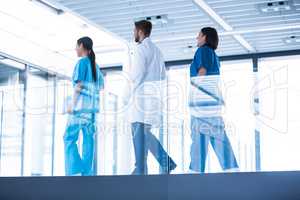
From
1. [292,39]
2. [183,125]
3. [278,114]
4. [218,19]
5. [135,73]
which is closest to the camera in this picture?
[278,114]

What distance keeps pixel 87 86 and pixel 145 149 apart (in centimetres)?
90

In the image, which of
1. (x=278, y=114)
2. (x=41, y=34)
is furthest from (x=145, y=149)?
(x=41, y=34)

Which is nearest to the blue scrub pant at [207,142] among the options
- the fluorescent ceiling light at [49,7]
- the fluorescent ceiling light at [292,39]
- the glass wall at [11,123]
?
the glass wall at [11,123]

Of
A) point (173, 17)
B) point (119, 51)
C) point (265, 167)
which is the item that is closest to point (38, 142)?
point (265, 167)

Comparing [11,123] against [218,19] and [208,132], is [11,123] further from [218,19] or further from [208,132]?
[218,19]

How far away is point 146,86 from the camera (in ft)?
17.5

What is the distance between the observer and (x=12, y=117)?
5961 millimetres

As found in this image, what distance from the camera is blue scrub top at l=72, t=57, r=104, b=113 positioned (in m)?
5.50

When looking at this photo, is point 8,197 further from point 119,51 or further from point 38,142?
point 119,51

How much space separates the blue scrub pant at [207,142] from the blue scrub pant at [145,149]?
0.22m

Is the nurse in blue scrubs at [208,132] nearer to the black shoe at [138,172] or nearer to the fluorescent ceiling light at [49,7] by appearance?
the black shoe at [138,172]

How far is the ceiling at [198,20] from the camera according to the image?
964 centimetres

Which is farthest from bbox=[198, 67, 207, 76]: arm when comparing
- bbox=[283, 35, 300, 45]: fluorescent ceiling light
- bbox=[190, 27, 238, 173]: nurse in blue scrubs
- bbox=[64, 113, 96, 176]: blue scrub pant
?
bbox=[283, 35, 300, 45]: fluorescent ceiling light

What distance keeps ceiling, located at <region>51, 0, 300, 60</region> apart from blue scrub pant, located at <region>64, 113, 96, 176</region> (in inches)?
171
